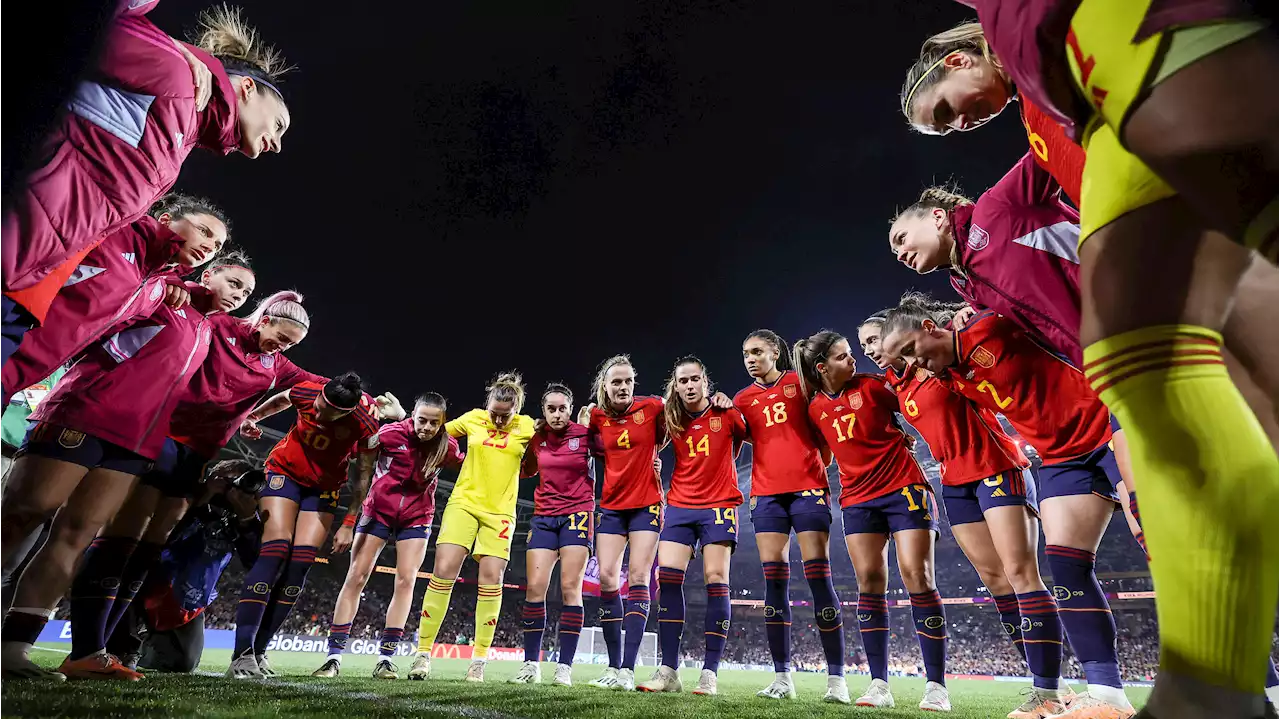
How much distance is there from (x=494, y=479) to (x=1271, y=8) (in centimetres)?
600

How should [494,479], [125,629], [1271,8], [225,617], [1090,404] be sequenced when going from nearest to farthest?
[1271,8] < [1090,404] < [125,629] < [494,479] < [225,617]

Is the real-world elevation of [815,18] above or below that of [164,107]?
above

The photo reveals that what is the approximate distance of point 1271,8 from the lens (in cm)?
81

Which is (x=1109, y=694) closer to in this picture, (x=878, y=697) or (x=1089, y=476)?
(x=1089, y=476)

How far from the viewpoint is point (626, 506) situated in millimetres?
5648

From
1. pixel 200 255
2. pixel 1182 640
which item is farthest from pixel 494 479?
pixel 1182 640

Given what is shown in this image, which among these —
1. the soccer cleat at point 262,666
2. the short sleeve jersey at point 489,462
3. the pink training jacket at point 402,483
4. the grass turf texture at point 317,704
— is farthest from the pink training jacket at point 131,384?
the short sleeve jersey at point 489,462

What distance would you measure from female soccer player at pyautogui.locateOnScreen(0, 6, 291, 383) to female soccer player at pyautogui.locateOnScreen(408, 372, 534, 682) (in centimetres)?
396

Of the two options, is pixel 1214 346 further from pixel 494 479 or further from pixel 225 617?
pixel 225 617

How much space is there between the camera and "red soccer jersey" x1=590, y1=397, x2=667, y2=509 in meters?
5.65

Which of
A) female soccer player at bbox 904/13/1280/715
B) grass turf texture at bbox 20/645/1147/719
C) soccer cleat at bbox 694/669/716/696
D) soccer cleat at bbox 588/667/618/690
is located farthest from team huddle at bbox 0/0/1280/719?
grass turf texture at bbox 20/645/1147/719

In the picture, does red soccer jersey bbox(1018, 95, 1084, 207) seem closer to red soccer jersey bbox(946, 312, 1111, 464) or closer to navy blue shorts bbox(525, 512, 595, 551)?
red soccer jersey bbox(946, 312, 1111, 464)

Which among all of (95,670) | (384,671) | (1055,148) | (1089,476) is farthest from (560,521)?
(1055,148)

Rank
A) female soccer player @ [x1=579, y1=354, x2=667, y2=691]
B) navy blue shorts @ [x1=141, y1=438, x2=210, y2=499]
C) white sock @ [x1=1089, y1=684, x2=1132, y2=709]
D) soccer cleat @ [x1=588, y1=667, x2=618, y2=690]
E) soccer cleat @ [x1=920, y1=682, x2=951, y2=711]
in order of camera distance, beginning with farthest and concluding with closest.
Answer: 1. female soccer player @ [x1=579, y1=354, x2=667, y2=691]
2. soccer cleat @ [x1=588, y1=667, x2=618, y2=690]
3. soccer cleat @ [x1=920, y1=682, x2=951, y2=711]
4. navy blue shorts @ [x1=141, y1=438, x2=210, y2=499]
5. white sock @ [x1=1089, y1=684, x2=1132, y2=709]
